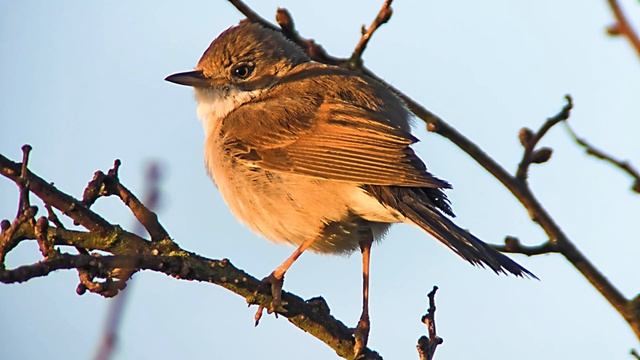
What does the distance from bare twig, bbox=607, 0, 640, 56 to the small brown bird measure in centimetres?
255

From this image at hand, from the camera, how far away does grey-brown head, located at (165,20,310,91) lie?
243 inches

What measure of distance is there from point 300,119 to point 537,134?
8.98 ft

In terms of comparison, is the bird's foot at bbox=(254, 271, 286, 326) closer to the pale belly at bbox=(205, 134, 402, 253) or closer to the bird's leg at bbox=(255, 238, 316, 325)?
the bird's leg at bbox=(255, 238, 316, 325)

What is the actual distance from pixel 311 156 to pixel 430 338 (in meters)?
1.67

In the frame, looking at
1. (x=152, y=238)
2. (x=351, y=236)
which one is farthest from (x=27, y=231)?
(x=351, y=236)

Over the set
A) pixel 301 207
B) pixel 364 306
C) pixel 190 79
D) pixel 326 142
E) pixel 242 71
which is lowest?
pixel 364 306

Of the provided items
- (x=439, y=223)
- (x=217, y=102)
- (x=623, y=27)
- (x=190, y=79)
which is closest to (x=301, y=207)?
(x=439, y=223)

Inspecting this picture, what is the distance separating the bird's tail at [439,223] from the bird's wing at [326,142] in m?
0.10

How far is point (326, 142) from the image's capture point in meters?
5.45

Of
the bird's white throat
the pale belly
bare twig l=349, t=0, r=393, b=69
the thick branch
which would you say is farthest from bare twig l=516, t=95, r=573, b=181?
the bird's white throat

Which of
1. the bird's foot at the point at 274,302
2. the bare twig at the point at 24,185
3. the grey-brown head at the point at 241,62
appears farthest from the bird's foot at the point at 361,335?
the grey-brown head at the point at 241,62

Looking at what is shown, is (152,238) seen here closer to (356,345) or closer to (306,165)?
(356,345)

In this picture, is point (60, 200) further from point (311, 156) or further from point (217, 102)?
point (217, 102)

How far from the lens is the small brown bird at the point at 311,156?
5043mm
